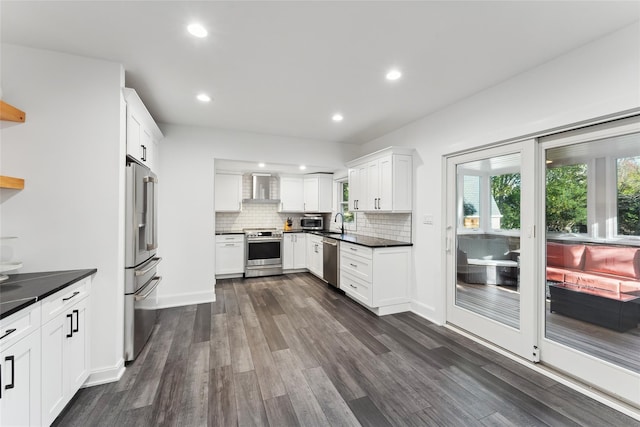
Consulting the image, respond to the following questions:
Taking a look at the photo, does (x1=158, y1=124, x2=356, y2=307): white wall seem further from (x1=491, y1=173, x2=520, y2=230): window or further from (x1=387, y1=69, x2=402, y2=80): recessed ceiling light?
(x1=491, y1=173, x2=520, y2=230): window

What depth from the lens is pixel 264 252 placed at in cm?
560

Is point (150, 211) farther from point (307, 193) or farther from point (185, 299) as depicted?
point (307, 193)

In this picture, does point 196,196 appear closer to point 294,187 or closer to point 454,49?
point 294,187

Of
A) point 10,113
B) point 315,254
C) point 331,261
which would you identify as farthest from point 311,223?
point 10,113

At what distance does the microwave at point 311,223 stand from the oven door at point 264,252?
81 cm

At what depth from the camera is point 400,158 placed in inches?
147

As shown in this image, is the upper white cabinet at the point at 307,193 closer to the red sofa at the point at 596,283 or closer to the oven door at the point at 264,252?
the oven door at the point at 264,252

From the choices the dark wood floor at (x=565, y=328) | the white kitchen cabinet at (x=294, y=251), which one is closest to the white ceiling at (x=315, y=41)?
the dark wood floor at (x=565, y=328)

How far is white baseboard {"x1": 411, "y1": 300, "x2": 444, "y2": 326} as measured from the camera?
333cm

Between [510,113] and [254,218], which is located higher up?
[510,113]

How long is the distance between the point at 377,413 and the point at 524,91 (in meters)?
2.94

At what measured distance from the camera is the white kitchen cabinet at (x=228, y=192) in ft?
18.5

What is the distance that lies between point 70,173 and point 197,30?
1.51m

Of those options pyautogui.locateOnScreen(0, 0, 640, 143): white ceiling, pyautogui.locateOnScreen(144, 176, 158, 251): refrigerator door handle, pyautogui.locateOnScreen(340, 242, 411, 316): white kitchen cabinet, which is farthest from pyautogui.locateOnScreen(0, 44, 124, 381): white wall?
pyautogui.locateOnScreen(340, 242, 411, 316): white kitchen cabinet
